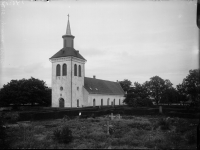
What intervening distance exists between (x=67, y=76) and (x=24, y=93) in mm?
8258

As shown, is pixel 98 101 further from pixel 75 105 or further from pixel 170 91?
pixel 170 91

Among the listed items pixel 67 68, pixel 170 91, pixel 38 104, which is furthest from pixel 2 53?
pixel 38 104

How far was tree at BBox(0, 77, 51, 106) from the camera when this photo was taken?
3388 centimetres

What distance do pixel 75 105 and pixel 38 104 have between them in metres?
9.10

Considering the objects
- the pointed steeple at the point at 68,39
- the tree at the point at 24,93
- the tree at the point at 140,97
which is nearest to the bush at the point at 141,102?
the tree at the point at 140,97

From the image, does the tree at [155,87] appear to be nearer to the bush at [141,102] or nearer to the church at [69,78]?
the bush at [141,102]

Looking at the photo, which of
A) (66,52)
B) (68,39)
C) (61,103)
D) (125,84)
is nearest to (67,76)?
(66,52)

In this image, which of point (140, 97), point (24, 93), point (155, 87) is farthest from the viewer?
point (24, 93)

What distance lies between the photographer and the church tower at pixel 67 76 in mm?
34625

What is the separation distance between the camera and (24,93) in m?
34.2

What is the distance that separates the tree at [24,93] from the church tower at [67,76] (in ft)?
11.6

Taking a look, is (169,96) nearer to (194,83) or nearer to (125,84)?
(194,83)

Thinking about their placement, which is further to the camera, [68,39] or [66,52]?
[68,39]

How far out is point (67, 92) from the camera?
34594 mm
